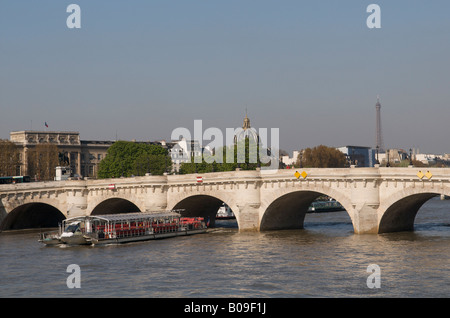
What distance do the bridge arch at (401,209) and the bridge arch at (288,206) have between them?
10.7 ft

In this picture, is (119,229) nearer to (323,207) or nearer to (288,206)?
(288,206)

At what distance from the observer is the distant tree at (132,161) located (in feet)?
441

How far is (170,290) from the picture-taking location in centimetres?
4356

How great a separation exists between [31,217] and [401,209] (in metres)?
54.4

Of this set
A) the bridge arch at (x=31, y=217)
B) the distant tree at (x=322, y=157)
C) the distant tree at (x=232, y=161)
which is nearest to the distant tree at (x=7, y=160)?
the distant tree at (x=232, y=161)

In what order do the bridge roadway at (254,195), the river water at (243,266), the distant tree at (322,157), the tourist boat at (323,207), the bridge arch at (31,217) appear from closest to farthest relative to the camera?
the river water at (243,266) < the bridge roadway at (254,195) < the bridge arch at (31,217) < the tourist boat at (323,207) < the distant tree at (322,157)

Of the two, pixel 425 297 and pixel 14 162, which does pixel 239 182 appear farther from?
pixel 14 162

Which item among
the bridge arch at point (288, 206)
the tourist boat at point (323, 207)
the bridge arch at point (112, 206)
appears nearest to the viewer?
the bridge arch at point (288, 206)

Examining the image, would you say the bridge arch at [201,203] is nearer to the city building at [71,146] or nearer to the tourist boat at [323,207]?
the tourist boat at [323,207]

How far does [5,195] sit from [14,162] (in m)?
52.6

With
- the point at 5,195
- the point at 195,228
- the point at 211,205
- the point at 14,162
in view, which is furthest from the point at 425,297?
the point at 14,162

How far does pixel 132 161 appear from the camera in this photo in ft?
456

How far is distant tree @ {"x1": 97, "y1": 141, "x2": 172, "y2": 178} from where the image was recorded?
441 feet

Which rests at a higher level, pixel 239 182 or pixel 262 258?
pixel 239 182
